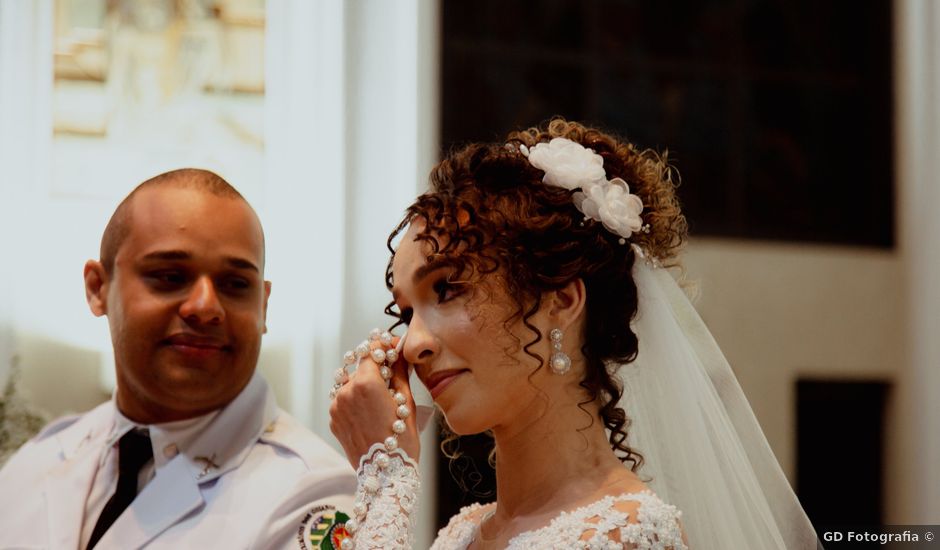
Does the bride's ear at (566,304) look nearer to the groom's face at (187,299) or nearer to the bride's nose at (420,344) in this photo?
the bride's nose at (420,344)

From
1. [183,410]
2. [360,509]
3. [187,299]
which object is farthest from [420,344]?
[183,410]

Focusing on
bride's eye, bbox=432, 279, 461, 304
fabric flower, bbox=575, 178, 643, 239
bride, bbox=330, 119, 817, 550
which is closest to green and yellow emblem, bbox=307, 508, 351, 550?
bride, bbox=330, 119, 817, 550

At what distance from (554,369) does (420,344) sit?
23 cm

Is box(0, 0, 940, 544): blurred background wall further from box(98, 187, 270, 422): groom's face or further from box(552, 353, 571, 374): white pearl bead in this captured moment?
box(552, 353, 571, 374): white pearl bead

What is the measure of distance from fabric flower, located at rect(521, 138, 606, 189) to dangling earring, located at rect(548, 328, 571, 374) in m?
0.26

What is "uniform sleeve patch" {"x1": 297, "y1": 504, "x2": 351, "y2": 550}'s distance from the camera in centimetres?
251

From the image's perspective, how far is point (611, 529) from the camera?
1935mm

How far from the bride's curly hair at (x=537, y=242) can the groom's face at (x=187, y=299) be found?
2.31 ft

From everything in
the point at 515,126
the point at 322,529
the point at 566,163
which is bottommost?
the point at 322,529

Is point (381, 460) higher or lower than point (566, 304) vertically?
lower

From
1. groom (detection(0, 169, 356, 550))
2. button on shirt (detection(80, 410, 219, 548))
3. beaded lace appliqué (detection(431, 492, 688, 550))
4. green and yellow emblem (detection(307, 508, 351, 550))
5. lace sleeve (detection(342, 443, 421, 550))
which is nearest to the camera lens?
beaded lace appliqué (detection(431, 492, 688, 550))

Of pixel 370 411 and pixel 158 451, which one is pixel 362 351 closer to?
pixel 370 411

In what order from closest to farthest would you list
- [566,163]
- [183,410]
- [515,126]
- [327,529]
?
[566,163]
[327,529]
[183,410]
[515,126]

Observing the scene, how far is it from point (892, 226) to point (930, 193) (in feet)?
6.12
